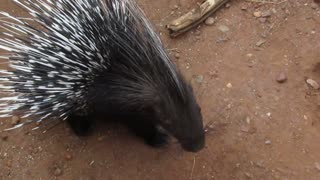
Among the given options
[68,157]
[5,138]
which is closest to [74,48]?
[68,157]

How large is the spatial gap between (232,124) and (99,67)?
703 mm

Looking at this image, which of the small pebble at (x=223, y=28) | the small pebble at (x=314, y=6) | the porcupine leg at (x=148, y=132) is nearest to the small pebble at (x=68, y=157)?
the porcupine leg at (x=148, y=132)

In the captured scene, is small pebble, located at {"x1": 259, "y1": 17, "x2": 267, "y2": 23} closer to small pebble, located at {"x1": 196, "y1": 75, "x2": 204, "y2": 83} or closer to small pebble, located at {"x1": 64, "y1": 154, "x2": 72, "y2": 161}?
small pebble, located at {"x1": 196, "y1": 75, "x2": 204, "y2": 83}

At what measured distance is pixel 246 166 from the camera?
2238 mm

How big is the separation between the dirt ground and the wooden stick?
41mm

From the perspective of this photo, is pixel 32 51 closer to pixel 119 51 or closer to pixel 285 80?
pixel 119 51

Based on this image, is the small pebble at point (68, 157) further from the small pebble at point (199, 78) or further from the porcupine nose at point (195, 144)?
the small pebble at point (199, 78)

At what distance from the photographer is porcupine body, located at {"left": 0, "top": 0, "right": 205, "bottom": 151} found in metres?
1.93

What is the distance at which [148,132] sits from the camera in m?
2.26

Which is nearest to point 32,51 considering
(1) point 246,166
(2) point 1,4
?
(2) point 1,4

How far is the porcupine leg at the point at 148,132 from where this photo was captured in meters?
2.22

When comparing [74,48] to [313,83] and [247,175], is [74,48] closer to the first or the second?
[247,175]

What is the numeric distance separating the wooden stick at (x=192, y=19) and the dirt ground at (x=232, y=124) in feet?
0.14

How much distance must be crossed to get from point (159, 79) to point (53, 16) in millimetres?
491
